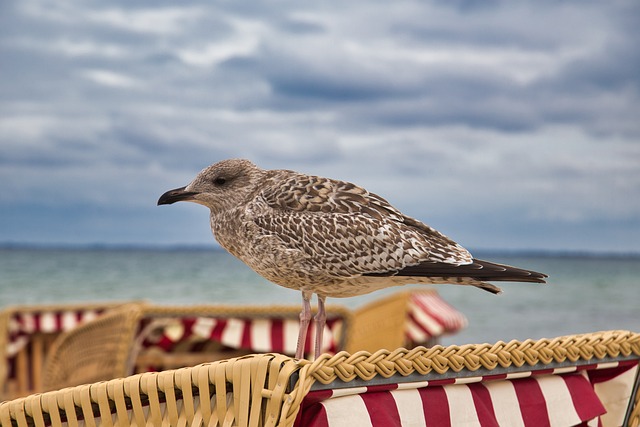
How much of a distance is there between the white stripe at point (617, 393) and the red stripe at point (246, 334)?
3.72 m

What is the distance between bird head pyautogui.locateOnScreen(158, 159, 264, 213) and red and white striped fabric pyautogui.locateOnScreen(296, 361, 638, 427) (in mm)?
965

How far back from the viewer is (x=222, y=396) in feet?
6.56

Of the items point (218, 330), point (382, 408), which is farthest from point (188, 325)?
point (382, 408)

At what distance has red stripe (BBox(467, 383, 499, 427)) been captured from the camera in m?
2.32

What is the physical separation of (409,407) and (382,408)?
120mm

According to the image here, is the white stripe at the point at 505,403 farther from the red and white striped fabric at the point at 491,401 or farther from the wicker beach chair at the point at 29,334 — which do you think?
the wicker beach chair at the point at 29,334

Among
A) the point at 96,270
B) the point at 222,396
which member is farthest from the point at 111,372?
the point at 96,270

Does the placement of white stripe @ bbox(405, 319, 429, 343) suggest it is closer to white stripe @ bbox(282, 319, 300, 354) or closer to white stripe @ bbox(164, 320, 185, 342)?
white stripe @ bbox(282, 319, 300, 354)

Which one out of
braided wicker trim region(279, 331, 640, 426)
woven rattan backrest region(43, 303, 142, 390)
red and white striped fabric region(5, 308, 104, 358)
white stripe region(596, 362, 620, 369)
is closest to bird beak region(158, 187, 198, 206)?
braided wicker trim region(279, 331, 640, 426)

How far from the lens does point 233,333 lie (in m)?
6.35

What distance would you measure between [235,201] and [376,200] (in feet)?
1.64

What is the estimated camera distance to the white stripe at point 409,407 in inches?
84.3

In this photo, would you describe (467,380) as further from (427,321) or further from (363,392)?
(427,321)


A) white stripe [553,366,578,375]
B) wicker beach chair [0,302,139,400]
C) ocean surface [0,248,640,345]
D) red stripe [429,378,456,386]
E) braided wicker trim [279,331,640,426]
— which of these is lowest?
ocean surface [0,248,640,345]
